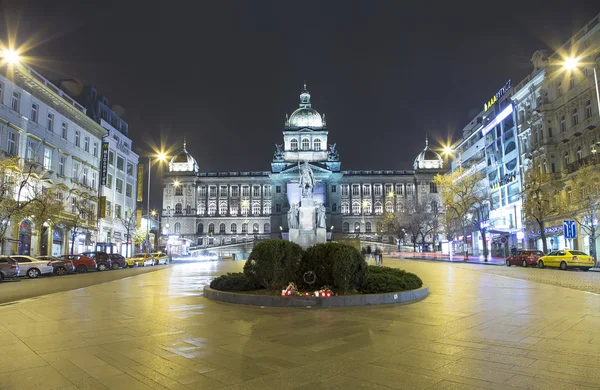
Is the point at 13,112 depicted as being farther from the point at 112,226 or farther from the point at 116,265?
the point at 112,226

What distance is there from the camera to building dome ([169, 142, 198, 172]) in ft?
440

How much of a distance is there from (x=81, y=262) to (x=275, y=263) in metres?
28.8

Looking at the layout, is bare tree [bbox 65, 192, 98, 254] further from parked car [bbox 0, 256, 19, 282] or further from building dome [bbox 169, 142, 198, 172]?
building dome [bbox 169, 142, 198, 172]

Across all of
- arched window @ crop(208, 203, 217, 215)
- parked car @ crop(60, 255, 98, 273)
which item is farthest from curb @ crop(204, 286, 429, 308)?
arched window @ crop(208, 203, 217, 215)

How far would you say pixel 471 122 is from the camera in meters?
85.6

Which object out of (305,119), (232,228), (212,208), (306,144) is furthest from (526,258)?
(212,208)

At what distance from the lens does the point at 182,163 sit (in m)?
134

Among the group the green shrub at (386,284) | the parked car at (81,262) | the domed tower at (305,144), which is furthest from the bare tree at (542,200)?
the domed tower at (305,144)

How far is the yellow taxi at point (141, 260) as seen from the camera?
46406 millimetres

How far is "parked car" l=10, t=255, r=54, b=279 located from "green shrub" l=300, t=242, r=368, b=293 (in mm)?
23482

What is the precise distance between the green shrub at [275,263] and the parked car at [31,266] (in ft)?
73.8

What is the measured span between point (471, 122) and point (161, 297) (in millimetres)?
81160

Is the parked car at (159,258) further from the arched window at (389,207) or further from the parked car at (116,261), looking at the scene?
the arched window at (389,207)

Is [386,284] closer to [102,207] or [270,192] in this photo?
[102,207]
